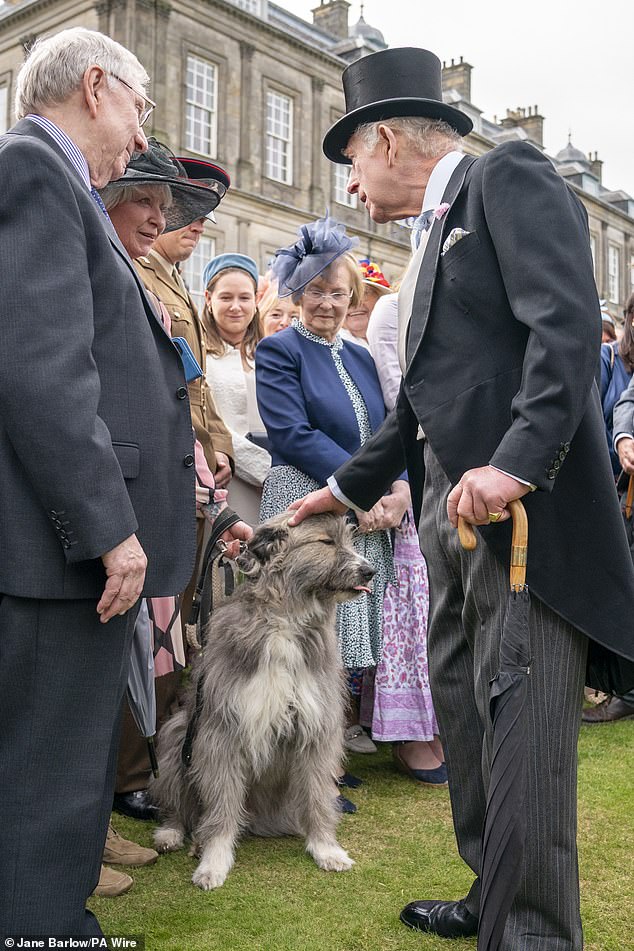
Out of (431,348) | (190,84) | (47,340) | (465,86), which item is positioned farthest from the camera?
(465,86)

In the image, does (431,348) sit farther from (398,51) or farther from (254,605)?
(254,605)

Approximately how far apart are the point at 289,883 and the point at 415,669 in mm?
1623

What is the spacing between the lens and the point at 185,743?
4047mm

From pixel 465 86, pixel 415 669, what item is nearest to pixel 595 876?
pixel 415 669

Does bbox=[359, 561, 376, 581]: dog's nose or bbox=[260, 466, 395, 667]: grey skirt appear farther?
bbox=[260, 466, 395, 667]: grey skirt

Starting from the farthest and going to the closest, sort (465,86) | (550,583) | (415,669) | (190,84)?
(465,86) < (190,84) < (415,669) < (550,583)

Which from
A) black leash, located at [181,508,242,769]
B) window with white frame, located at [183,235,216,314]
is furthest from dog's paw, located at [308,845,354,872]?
window with white frame, located at [183,235,216,314]

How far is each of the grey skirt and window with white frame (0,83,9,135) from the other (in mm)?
26067

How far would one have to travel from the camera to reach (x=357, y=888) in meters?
3.63

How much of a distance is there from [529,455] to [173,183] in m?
2.04

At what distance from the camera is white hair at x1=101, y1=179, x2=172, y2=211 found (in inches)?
141

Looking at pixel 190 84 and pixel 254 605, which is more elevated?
pixel 190 84

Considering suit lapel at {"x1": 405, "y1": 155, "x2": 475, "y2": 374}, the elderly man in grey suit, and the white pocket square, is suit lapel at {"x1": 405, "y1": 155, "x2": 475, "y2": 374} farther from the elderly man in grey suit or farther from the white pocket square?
the elderly man in grey suit

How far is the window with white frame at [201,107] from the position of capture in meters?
26.2
